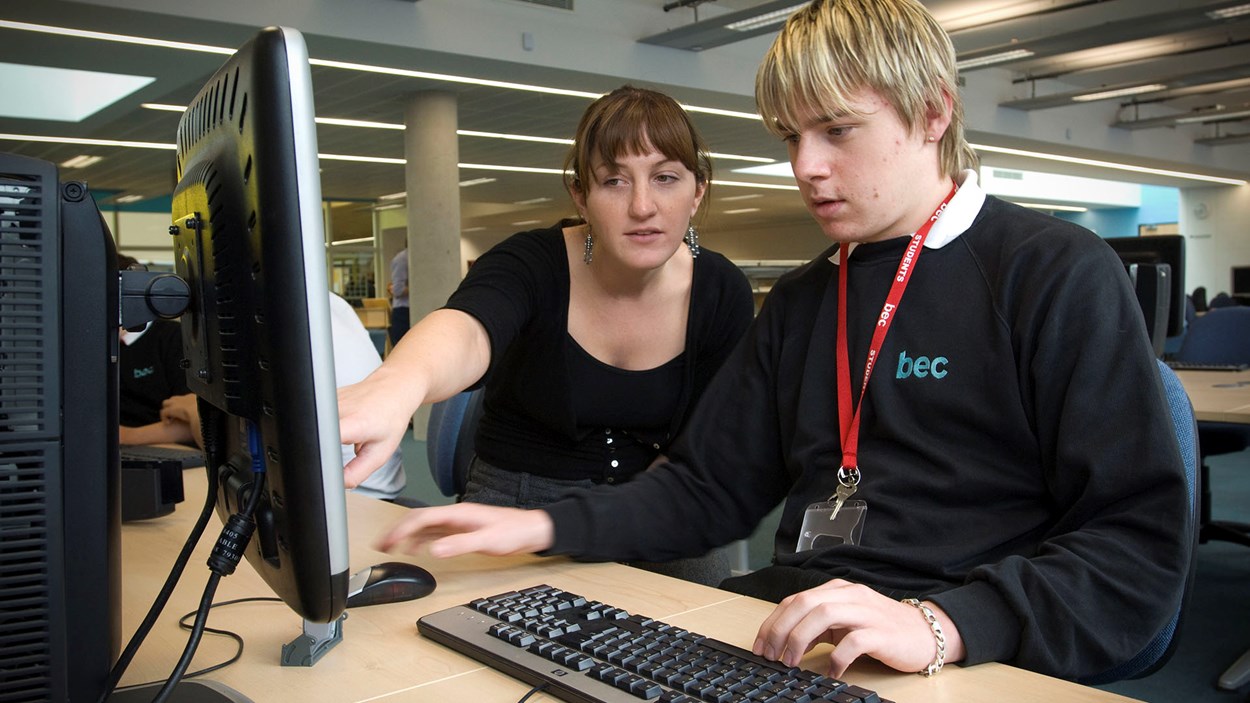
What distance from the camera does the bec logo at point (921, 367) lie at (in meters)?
1.07

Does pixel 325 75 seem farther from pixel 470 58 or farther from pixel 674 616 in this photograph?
pixel 674 616

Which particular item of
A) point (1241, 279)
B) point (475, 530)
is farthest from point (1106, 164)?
point (475, 530)

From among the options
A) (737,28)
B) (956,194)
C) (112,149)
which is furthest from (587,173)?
(112,149)

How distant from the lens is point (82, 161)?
11.4m

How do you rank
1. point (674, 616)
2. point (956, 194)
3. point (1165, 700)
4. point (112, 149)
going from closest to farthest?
point (674, 616) → point (956, 194) → point (1165, 700) → point (112, 149)

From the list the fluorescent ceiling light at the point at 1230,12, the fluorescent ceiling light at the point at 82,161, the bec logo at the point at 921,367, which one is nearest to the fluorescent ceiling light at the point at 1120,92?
the fluorescent ceiling light at the point at 1230,12

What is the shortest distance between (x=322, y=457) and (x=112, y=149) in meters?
11.6

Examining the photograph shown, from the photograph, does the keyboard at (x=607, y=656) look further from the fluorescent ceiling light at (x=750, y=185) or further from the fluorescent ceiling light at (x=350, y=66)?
the fluorescent ceiling light at (x=750, y=185)

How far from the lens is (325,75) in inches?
289

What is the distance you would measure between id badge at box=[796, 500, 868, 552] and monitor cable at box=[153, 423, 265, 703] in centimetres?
63

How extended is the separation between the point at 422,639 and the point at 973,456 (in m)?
0.58

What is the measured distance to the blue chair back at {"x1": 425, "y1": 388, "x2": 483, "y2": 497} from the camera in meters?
2.26

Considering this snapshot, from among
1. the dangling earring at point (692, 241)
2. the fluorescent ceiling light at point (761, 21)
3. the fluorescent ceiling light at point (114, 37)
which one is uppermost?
the fluorescent ceiling light at point (761, 21)

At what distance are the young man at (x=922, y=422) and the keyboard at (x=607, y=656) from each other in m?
0.15
